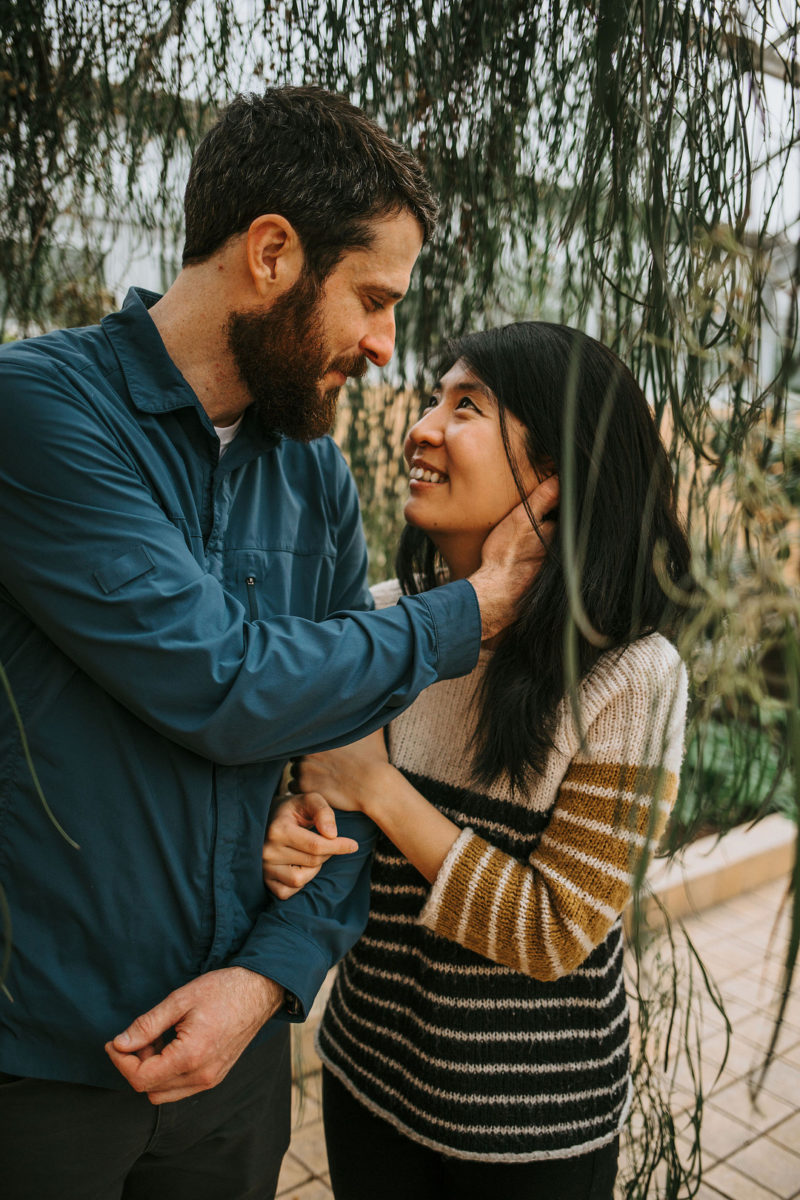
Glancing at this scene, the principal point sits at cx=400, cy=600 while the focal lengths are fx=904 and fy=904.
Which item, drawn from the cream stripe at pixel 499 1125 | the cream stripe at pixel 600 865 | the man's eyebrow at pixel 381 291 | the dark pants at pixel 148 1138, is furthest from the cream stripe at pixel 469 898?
the man's eyebrow at pixel 381 291

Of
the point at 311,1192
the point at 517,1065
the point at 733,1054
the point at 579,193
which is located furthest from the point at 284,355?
the point at 733,1054

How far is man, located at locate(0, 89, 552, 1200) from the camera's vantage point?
951 millimetres

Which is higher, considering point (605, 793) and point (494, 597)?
point (494, 597)

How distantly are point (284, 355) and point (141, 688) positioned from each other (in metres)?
0.49

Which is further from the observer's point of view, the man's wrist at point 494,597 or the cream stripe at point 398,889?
the cream stripe at point 398,889

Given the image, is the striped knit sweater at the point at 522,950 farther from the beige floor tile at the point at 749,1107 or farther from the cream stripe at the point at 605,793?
the beige floor tile at the point at 749,1107

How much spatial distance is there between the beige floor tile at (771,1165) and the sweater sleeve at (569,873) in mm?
1757

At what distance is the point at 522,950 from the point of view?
1117 mm

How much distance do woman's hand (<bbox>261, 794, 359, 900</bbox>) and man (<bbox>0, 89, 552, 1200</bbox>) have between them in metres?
0.03

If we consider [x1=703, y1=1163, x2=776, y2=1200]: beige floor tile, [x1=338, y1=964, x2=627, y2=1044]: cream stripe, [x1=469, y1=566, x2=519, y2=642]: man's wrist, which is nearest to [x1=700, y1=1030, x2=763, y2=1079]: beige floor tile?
[x1=703, y1=1163, x2=776, y2=1200]: beige floor tile

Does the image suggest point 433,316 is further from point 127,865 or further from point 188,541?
point 127,865

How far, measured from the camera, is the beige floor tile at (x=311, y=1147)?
2404 millimetres

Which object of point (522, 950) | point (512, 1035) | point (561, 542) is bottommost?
point (512, 1035)

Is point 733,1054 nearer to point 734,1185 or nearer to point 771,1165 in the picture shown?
point 771,1165
